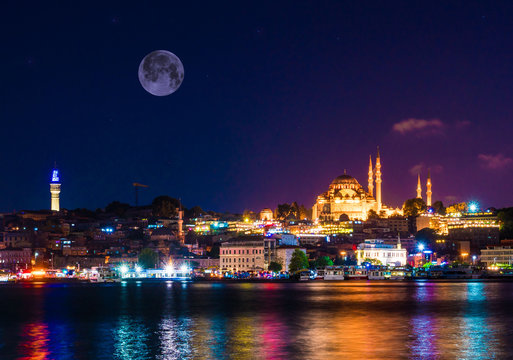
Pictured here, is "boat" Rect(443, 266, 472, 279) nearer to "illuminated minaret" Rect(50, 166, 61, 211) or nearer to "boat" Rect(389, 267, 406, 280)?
"boat" Rect(389, 267, 406, 280)

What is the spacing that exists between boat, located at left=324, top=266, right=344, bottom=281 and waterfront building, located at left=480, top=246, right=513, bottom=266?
2737cm

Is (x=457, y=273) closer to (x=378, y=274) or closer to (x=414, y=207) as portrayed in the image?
(x=378, y=274)

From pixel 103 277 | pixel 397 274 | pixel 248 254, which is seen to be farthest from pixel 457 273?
pixel 103 277

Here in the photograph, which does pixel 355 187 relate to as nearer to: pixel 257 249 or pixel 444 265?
pixel 444 265

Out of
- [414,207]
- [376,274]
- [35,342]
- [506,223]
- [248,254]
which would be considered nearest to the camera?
[35,342]

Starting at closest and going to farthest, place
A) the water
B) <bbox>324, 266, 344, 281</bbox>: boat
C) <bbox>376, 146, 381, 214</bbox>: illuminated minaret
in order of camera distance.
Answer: the water < <bbox>324, 266, 344, 281</bbox>: boat < <bbox>376, 146, 381, 214</bbox>: illuminated minaret

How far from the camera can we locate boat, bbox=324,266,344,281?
113m

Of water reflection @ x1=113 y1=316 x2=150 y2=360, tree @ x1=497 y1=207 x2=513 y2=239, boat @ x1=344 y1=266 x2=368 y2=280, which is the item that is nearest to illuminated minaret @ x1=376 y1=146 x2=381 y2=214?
tree @ x1=497 y1=207 x2=513 y2=239

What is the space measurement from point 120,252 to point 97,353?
4518 inches

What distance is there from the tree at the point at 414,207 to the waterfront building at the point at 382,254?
36385 mm

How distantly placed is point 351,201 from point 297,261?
68.9 m

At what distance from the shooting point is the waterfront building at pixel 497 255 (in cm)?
12675

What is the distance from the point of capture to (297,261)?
114500 mm

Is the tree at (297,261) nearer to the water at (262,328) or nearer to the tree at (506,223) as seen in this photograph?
the tree at (506,223)
